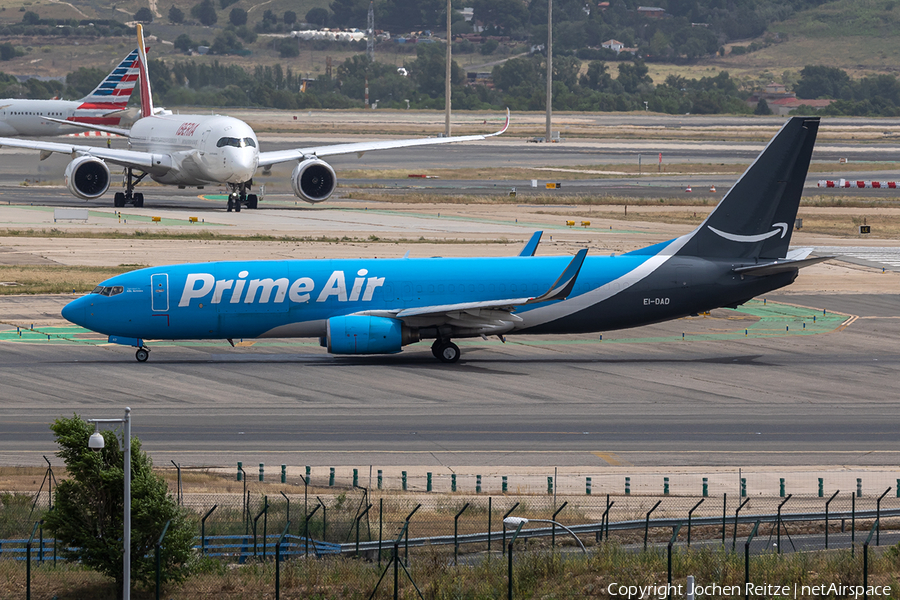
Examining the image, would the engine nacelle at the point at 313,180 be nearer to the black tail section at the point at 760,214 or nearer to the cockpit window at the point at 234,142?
the cockpit window at the point at 234,142

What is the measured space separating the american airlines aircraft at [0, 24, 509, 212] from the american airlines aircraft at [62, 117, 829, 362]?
40.4 m

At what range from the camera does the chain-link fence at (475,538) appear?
75.3ft

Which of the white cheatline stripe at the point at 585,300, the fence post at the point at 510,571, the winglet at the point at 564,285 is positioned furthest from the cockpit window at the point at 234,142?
the fence post at the point at 510,571

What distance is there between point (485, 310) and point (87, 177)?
5278cm

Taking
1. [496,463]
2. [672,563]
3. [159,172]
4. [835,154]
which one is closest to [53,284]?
[159,172]

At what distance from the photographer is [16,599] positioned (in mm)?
22250

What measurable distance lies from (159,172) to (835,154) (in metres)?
103

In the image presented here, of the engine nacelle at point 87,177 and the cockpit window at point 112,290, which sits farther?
the engine nacelle at point 87,177

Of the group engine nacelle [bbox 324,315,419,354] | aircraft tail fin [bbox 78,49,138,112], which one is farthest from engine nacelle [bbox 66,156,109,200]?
aircraft tail fin [bbox 78,49,138,112]

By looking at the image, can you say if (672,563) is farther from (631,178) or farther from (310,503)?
(631,178)

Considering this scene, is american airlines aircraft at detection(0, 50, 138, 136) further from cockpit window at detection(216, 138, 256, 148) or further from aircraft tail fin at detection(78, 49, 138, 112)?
cockpit window at detection(216, 138, 256, 148)

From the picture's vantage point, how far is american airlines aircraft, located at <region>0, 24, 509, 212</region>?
87.1 meters

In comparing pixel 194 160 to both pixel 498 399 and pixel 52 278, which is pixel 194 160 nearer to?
pixel 52 278

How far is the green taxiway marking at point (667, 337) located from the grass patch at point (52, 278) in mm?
8394
